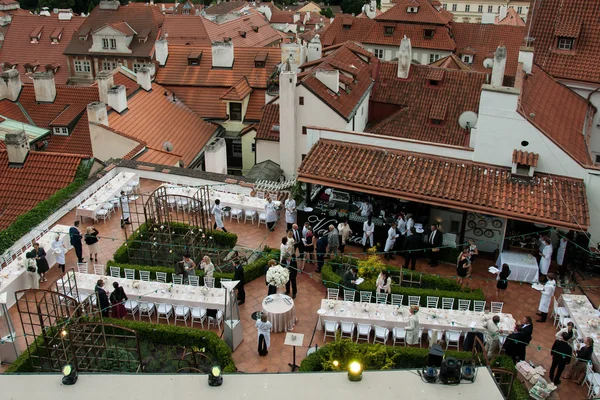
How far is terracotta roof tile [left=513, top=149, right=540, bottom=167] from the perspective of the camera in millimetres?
19234

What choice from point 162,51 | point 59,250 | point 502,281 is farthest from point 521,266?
point 162,51

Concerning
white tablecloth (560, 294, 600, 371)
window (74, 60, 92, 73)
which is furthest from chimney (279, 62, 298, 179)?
window (74, 60, 92, 73)

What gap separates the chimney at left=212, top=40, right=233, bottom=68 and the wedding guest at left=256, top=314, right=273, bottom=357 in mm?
25718

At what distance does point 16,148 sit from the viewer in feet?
78.4

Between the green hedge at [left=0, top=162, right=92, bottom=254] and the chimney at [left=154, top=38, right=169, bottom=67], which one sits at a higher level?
the chimney at [left=154, top=38, right=169, bottom=67]

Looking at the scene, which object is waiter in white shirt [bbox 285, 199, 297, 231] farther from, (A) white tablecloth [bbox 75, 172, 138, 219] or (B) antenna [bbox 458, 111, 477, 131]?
(B) antenna [bbox 458, 111, 477, 131]

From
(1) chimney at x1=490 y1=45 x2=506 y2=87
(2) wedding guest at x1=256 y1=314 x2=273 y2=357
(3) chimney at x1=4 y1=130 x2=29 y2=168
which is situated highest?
(1) chimney at x1=490 y1=45 x2=506 y2=87

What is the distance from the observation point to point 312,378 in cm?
1004

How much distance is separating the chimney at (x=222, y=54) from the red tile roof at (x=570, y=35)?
1813cm

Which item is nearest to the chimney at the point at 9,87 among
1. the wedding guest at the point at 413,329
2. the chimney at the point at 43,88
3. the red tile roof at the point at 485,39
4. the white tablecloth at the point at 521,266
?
the chimney at the point at 43,88

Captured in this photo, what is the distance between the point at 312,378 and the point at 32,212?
14.5 metres

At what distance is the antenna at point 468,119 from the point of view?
94.2ft

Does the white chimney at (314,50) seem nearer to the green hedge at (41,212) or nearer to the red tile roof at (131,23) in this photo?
the red tile roof at (131,23)

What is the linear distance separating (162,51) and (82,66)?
14.5 meters
